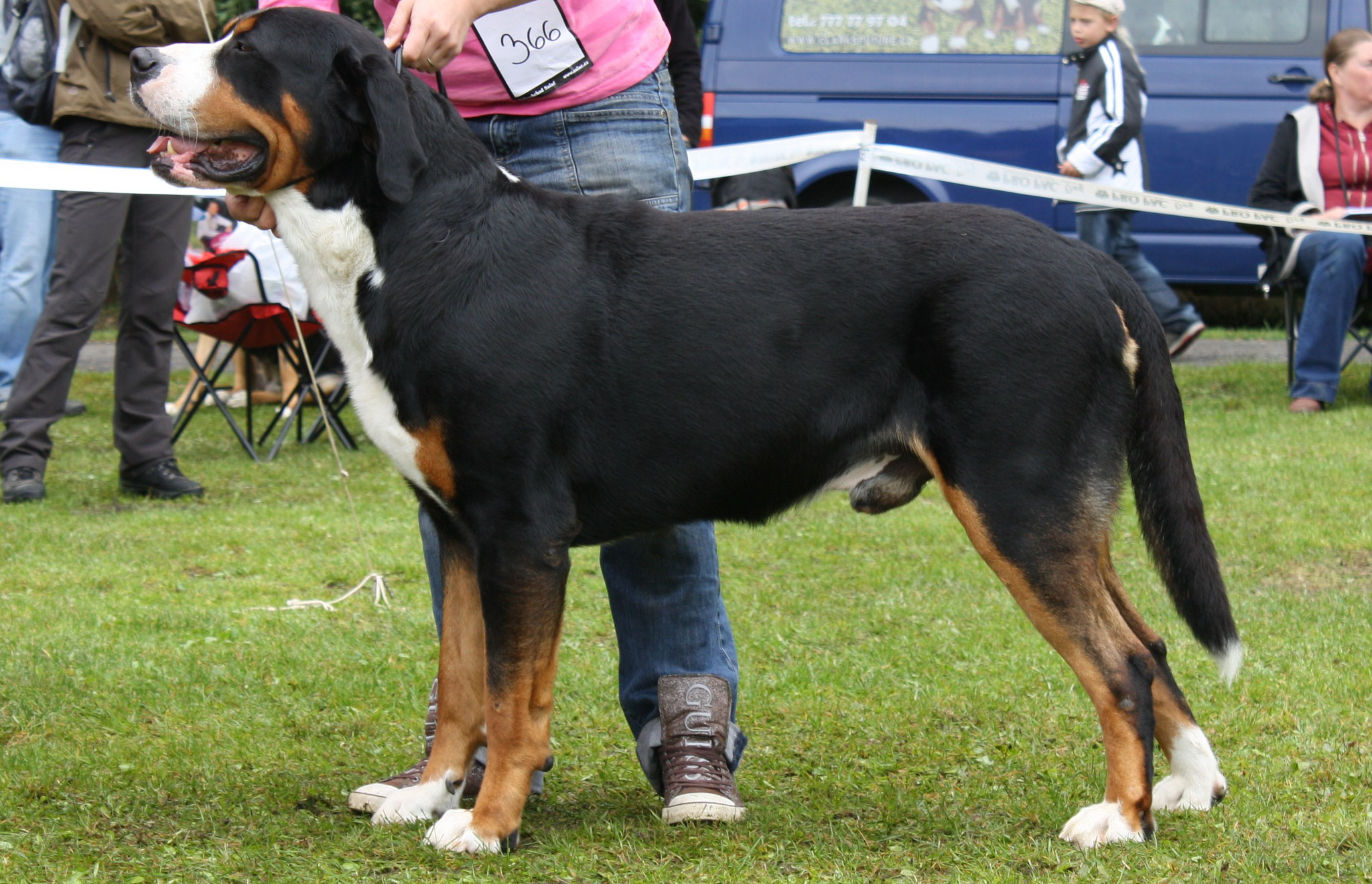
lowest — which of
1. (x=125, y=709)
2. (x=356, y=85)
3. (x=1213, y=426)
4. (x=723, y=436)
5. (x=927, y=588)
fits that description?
(x=1213, y=426)

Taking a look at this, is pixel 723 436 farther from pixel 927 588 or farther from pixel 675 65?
pixel 675 65

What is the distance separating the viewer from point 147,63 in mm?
2805

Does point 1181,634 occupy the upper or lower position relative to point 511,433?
lower

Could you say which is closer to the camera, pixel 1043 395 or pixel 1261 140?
pixel 1043 395

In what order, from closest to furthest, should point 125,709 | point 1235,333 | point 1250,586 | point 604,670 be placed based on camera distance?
1. point 125,709
2. point 604,670
3. point 1250,586
4. point 1235,333

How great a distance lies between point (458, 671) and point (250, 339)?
17.9 ft

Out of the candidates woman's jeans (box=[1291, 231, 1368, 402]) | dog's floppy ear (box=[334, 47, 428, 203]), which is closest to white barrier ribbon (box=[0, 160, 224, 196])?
dog's floppy ear (box=[334, 47, 428, 203])

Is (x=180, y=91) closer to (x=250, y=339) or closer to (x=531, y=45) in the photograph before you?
(x=531, y=45)

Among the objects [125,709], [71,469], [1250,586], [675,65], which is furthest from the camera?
[71,469]

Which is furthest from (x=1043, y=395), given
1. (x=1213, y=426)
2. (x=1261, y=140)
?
(x=1261, y=140)

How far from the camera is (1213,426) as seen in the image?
7.91 metres

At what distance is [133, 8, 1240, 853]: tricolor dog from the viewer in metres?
2.78

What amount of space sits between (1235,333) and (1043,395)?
34.6ft

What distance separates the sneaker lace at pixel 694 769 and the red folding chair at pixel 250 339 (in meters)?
4.50
